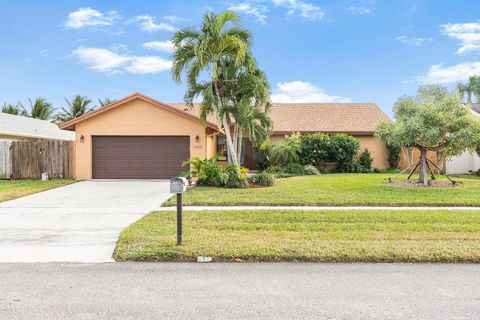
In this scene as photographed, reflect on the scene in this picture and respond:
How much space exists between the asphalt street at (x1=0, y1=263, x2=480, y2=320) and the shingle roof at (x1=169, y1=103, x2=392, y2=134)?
17284mm

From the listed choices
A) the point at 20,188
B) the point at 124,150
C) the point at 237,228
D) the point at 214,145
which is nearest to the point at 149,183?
the point at 124,150

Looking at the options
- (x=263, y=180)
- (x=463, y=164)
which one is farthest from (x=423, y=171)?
(x=463, y=164)

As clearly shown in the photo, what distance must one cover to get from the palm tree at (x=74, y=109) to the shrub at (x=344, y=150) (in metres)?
31.3

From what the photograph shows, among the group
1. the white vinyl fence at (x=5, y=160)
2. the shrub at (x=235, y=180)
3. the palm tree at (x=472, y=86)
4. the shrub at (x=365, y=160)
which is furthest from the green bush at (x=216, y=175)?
the palm tree at (x=472, y=86)

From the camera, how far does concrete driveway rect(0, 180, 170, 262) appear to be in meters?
5.58

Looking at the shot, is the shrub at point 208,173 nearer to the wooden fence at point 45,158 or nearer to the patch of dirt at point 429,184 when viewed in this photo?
the patch of dirt at point 429,184

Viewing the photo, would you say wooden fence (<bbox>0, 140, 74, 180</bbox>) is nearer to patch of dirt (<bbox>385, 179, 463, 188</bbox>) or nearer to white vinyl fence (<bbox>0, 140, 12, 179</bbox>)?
white vinyl fence (<bbox>0, 140, 12, 179</bbox>)

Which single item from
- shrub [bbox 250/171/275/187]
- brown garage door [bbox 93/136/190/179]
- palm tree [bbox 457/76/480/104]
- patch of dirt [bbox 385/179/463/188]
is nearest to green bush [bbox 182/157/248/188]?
shrub [bbox 250/171/275/187]

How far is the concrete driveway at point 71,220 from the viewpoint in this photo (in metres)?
5.58

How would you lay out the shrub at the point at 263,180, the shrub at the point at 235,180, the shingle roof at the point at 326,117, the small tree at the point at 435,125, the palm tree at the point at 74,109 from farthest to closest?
the palm tree at the point at 74,109 → the shingle roof at the point at 326,117 → the shrub at the point at 263,180 → the shrub at the point at 235,180 → the small tree at the point at 435,125

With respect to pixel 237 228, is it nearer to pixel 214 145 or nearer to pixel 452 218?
pixel 452 218

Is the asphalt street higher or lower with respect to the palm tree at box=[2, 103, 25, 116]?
lower

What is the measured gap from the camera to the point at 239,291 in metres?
4.03

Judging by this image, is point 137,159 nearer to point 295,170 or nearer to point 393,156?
point 295,170
